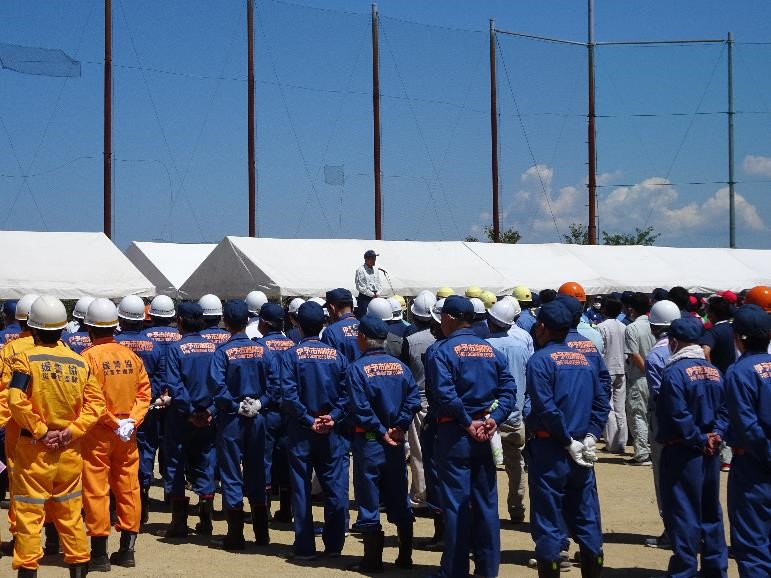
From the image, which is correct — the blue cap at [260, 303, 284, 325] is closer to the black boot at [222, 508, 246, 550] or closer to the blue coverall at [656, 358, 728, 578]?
the black boot at [222, 508, 246, 550]

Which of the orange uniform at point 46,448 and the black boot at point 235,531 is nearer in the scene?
the orange uniform at point 46,448

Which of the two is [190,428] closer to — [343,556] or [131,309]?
[131,309]

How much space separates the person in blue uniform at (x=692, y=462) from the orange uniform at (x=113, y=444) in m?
4.07

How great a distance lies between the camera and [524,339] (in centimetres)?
1044

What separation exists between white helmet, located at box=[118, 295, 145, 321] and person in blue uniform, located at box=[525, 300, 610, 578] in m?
4.10

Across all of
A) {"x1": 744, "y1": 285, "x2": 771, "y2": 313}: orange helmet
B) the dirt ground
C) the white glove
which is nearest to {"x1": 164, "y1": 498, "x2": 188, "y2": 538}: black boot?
the dirt ground

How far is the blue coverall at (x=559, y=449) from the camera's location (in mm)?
6828

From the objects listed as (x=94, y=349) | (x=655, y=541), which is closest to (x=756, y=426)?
(x=655, y=541)

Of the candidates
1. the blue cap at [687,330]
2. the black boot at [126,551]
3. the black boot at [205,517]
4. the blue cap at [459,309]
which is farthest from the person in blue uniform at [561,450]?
the black boot at [205,517]

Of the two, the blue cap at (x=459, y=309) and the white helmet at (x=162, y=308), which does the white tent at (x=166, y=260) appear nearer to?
the white helmet at (x=162, y=308)

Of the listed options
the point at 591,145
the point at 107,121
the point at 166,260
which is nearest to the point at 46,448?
the point at 166,260

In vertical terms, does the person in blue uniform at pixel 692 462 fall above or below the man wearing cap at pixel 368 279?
below

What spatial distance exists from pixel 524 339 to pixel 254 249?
10846mm

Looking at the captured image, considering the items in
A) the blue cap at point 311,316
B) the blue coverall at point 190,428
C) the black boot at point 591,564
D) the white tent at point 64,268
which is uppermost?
the white tent at point 64,268
